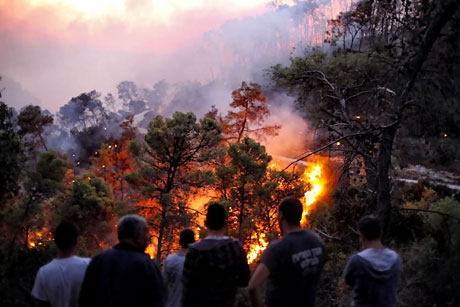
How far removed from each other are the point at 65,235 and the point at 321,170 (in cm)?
2609

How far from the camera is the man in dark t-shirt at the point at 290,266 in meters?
3.45

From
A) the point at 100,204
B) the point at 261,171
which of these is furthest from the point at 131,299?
the point at 100,204

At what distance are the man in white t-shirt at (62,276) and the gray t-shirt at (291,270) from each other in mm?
1530

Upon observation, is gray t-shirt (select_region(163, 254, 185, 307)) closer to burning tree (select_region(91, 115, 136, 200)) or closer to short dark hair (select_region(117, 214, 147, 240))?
short dark hair (select_region(117, 214, 147, 240))

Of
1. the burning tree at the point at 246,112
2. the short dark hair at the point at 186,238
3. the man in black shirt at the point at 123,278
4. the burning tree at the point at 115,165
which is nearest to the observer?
the man in black shirt at the point at 123,278

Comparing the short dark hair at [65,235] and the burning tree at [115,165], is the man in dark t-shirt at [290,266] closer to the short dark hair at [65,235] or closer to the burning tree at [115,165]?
the short dark hair at [65,235]

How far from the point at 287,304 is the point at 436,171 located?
32911 mm

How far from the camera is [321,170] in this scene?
28484 mm

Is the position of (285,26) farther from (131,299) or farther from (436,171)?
(131,299)

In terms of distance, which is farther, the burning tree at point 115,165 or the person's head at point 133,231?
the burning tree at point 115,165

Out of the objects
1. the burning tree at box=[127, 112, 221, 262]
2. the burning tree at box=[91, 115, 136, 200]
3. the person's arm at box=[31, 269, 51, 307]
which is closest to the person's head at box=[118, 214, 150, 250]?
the person's arm at box=[31, 269, 51, 307]

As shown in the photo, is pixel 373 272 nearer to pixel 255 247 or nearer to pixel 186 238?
pixel 186 238

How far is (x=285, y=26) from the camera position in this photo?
128 meters

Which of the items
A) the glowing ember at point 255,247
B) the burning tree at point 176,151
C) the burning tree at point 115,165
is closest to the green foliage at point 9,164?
the burning tree at point 176,151
